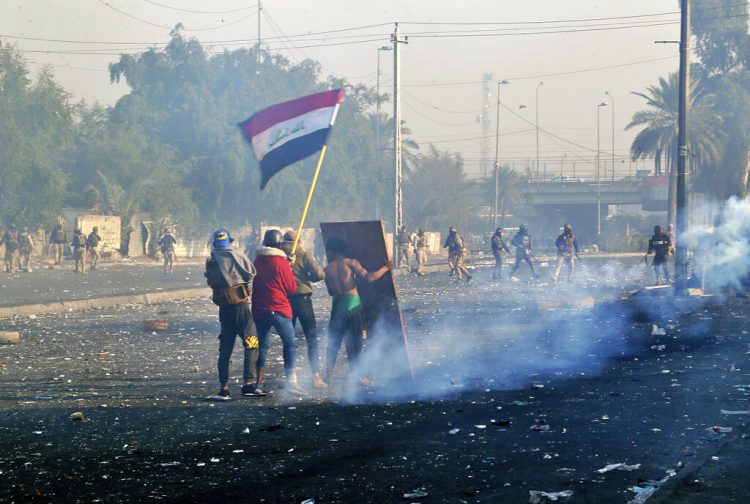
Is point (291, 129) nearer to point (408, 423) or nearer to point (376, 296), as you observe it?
point (376, 296)

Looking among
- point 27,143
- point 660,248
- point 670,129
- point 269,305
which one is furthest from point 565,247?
point 670,129

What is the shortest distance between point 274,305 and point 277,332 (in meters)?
0.27

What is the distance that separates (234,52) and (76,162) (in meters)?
13.0

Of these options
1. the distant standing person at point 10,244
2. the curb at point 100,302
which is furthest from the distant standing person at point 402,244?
the distant standing person at point 10,244

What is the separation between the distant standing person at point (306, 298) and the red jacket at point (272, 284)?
444 mm

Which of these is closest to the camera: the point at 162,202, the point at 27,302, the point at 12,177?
the point at 27,302

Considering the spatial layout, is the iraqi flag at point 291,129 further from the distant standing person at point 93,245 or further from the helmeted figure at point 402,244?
the helmeted figure at point 402,244

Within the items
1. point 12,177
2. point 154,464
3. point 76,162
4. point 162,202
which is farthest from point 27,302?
point 76,162

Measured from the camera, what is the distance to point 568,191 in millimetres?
95375

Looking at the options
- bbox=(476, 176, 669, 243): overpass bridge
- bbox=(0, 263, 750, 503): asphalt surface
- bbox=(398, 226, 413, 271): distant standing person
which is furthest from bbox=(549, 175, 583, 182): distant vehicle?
bbox=(0, 263, 750, 503): asphalt surface

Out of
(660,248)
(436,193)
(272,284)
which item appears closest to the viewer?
(272,284)

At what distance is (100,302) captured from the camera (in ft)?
76.7

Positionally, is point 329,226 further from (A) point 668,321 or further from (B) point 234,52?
(B) point 234,52

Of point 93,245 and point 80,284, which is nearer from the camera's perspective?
point 80,284
